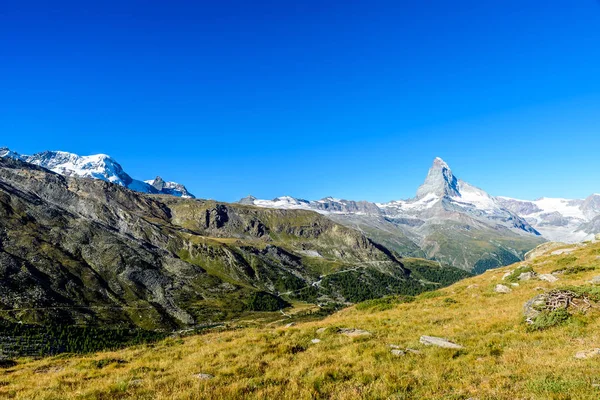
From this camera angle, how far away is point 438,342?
1945 centimetres

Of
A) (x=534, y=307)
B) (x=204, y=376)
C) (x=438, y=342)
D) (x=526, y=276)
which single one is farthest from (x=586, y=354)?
(x=526, y=276)

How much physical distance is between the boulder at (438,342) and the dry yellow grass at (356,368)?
0.57 meters

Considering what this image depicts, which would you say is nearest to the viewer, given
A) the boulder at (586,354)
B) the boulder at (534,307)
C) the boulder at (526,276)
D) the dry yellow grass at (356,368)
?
the dry yellow grass at (356,368)

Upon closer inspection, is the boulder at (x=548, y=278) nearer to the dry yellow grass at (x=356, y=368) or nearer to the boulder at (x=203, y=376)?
the dry yellow grass at (x=356, y=368)

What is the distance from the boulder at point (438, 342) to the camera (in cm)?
1848

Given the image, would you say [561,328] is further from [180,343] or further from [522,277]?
[180,343]

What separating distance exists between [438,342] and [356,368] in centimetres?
639

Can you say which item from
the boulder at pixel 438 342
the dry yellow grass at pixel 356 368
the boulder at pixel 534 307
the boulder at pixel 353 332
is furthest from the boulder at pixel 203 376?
the boulder at pixel 534 307

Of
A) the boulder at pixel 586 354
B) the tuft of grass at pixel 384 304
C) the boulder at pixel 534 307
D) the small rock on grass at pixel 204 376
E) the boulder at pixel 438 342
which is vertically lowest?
the tuft of grass at pixel 384 304

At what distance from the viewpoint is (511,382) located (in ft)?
41.9

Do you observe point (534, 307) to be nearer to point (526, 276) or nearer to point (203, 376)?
point (526, 276)

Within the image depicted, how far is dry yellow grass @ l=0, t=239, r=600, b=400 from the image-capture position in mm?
12789

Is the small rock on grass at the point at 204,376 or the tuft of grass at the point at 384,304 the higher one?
the small rock on grass at the point at 204,376

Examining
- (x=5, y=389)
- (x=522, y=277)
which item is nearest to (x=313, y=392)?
(x=5, y=389)
